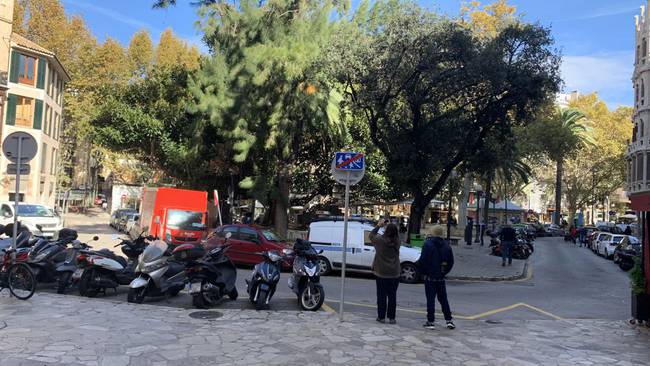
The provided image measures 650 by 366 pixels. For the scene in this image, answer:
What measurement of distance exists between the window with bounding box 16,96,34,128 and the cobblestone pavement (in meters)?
38.5

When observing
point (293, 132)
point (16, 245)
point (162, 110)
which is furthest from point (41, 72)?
point (16, 245)

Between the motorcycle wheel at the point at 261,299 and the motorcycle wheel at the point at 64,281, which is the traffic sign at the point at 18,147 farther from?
the motorcycle wheel at the point at 261,299

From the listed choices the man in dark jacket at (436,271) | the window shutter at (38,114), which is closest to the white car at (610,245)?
the man in dark jacket at (436,271)

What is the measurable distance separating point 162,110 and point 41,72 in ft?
58.3

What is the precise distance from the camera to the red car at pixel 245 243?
1598 cm

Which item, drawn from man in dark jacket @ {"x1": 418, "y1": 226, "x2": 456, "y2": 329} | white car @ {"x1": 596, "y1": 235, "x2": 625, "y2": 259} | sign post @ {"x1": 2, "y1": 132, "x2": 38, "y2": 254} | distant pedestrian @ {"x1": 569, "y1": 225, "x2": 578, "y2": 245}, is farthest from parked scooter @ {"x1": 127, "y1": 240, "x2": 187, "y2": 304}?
distant pedestrian @ {"x1": 569, "y1": 225, "x2": 578, "y2": 245}

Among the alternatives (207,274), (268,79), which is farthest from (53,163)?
(207,274)

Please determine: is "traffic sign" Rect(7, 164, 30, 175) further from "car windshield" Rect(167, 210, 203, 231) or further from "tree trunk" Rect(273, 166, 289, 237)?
"tree trunk" Rect(273, 166, 289, 237)

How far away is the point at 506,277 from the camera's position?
17.3 meters

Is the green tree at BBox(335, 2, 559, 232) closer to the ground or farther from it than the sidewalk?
farther from it

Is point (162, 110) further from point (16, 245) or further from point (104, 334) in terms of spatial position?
point (104, 334)

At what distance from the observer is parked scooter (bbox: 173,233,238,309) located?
29.8ft

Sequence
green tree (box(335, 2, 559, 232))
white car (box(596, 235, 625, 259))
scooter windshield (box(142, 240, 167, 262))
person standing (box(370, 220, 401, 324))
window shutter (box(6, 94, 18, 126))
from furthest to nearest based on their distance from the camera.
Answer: window shutter (box(6, 94, 18, 126))
white car (box(596, 235, 625, 259))
green tree (box(335, 2, 559, 232))
scooter windshield (box(142, 240, 167, 262))
person standing (box(370, 220, 401, 324))

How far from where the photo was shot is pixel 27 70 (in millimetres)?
41406
